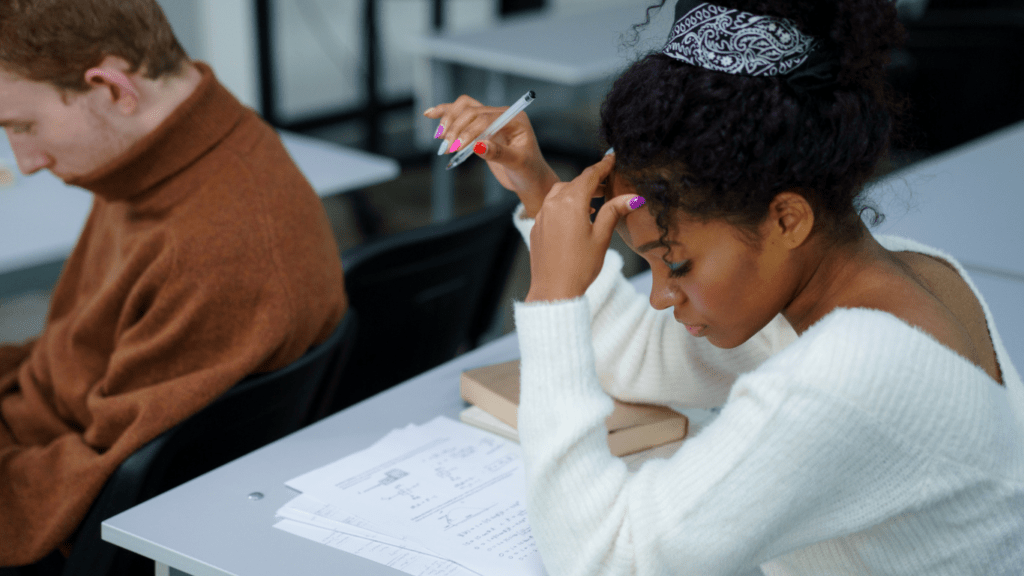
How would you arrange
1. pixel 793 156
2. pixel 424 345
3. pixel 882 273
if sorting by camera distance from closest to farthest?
pixel 793 156
pixel 882 273
pixel 424 345

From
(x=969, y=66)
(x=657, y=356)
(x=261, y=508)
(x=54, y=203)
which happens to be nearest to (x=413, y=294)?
(x=657, y=356)

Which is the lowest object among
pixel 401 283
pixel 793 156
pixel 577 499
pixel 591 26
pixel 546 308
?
pixel 591 26

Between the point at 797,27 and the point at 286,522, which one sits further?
the point at 286,522

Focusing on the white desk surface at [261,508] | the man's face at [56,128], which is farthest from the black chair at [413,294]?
the man's face at [56,128]

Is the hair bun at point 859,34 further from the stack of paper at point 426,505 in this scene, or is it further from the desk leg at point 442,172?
the desk leg at point 442,172

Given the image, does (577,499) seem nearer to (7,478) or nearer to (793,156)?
(793,156)

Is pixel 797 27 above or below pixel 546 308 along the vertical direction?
above

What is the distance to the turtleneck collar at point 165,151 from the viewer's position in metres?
1.31

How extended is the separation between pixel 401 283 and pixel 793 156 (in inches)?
39.3

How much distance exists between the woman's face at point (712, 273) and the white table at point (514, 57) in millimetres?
2400

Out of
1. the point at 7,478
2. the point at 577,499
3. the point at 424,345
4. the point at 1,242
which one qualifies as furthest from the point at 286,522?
the point at 1,242

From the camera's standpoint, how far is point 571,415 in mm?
875

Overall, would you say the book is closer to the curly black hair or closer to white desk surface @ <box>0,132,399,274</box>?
the curly black hair

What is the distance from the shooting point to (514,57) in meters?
3.40
